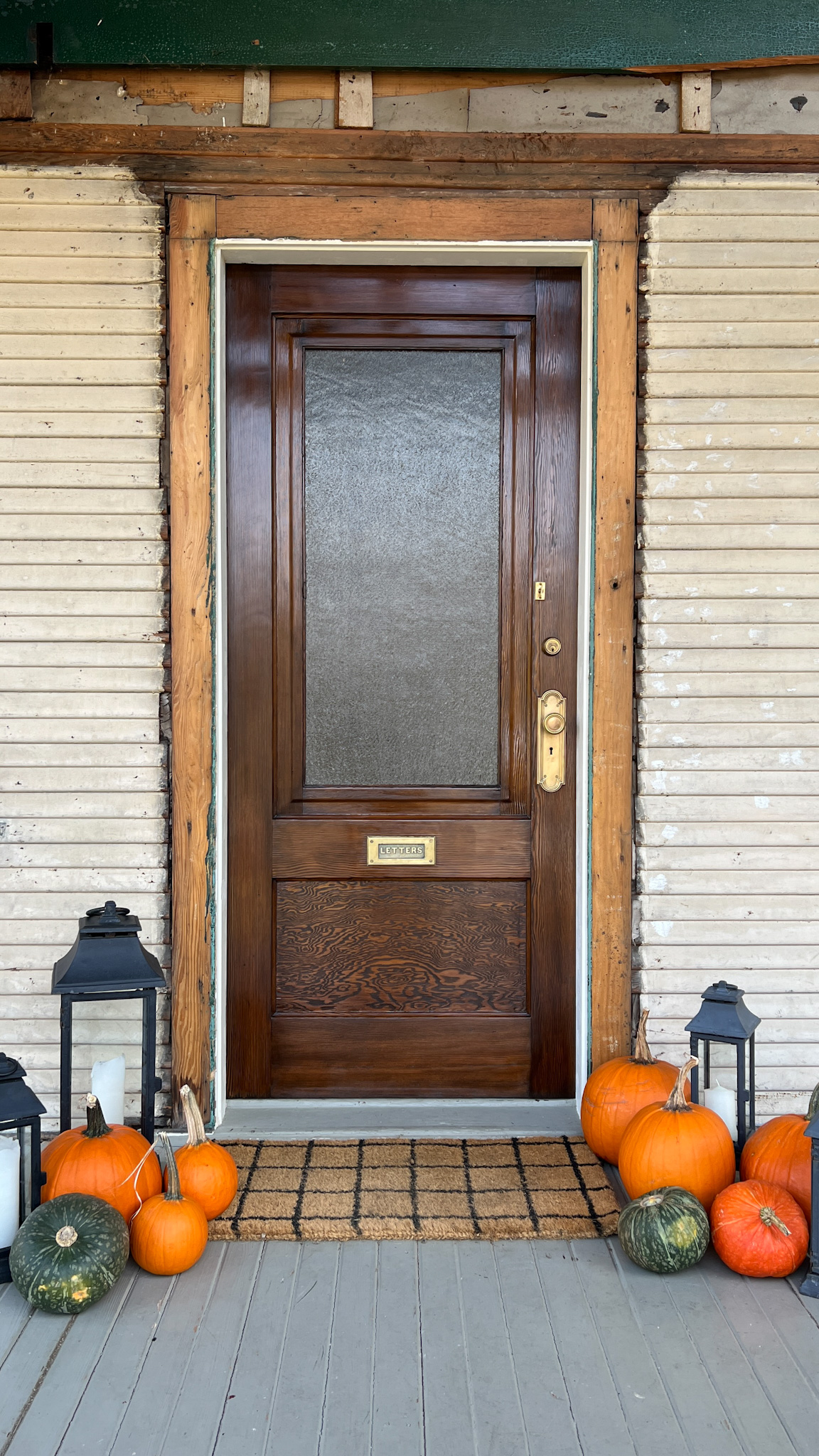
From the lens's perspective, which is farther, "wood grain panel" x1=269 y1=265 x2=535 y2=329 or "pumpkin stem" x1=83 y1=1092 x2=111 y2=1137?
"wood grain panel" x1=269 y1=265 x2=535 y2=329

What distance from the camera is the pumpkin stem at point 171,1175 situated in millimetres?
Result: 2135

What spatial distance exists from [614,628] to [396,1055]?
1.35 metres

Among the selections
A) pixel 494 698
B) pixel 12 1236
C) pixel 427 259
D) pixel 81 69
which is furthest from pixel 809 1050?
pixel 81 69

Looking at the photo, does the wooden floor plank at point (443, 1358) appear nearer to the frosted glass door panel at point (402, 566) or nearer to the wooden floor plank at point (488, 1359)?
the wooden floor plank at point (488, 1359)

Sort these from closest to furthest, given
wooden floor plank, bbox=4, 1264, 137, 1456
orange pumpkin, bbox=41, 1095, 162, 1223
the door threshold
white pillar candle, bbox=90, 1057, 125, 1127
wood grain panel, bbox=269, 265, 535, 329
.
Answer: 1. wooden floor plank, bbox=4, 1264, 137, 1456
2. orange pumpkin, bbox=41, 1095, 162, 1223
3. white pillar candle, bbox=90, 1057, 125, 1127
4. the door threshold
5. wood grain panel, bbox=269, 265, 535, 329

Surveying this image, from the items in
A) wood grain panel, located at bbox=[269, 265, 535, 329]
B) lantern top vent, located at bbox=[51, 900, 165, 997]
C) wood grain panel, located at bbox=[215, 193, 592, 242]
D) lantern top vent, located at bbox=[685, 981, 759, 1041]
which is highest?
wood grain panel, located at bbox=[215, 193, 592, 242]

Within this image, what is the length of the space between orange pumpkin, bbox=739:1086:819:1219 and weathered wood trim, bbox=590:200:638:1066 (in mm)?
491

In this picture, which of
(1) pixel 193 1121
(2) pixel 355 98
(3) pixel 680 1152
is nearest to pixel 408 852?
(1) pixel 193 1121

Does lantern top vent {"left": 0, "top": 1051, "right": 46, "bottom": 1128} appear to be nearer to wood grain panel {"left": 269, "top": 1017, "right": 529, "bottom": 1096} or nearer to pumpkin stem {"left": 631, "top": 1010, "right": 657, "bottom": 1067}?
wood grain panel {"left": 269, "top": 1017, "right": 529, "bottom": 1096}

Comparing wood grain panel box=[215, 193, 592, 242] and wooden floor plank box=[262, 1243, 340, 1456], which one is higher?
wood grain panel box=[215, 193, 592, 242]

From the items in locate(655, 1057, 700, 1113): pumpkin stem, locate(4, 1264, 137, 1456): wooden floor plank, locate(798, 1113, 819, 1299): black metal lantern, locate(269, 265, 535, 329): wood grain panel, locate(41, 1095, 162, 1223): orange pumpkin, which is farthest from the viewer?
locate(269, 265, 535, 329): wood grain panel

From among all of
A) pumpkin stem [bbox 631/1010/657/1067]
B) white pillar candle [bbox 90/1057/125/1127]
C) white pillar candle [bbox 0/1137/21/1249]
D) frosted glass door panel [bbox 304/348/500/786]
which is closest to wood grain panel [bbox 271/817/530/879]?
frosted glass door panel [bbox 304/348/500/786]

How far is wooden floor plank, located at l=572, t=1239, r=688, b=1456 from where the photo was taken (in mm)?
1696

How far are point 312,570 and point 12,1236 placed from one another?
1.78 metres
